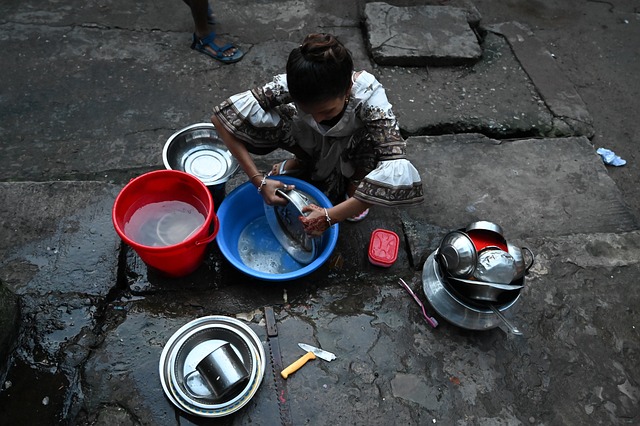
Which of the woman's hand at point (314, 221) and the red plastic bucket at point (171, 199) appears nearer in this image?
the red plastic bucket at point (171, 199)

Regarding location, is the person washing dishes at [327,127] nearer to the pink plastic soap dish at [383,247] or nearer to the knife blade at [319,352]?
the pink plastic soap dish at [383,247]

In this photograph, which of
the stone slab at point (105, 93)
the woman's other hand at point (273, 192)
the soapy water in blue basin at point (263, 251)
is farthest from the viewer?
the stone slab at point (105, 93)

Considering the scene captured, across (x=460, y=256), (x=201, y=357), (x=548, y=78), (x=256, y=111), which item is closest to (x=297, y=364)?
(x=201, y=357)

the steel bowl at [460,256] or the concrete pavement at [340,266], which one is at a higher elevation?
the steel bowl at [460,256]

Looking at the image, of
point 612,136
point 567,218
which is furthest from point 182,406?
point 612,136

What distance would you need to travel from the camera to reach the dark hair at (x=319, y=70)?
1.63 meters

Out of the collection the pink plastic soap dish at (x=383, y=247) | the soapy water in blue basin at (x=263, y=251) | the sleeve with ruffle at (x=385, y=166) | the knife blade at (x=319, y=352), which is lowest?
the soapy water in blue basin at (x=263, y=251)

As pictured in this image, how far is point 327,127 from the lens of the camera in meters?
2.05

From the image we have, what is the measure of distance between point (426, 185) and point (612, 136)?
1644mm

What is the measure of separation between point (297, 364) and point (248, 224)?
34.2 inches

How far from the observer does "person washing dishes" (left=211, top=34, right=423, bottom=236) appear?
166 cm

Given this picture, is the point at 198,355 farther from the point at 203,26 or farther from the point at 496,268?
the point at 203,26

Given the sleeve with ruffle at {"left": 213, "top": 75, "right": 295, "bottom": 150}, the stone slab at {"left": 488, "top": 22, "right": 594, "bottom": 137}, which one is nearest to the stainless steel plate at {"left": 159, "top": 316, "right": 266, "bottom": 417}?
the sleeve with ruffle at {"left": 213, "top": 75, "right": 295, "bottom": 150}

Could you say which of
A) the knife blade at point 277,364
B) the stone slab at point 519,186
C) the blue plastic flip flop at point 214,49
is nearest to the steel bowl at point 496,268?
the stone slab at point 519,186
